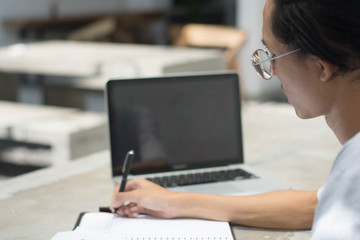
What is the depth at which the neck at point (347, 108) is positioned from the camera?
75 centimetres

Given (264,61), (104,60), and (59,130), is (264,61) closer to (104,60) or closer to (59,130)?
(59,130)

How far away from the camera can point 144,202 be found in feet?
3.60

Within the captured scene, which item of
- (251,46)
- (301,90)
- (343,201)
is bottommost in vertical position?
(343,201)

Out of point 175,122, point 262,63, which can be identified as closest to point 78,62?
point 175,122

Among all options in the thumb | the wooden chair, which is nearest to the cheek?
the thumb

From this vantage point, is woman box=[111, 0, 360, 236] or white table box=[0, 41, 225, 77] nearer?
woman box=[111, 0, 360, 236]

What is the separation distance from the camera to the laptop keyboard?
1304 millimetres

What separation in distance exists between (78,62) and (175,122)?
1731 mm

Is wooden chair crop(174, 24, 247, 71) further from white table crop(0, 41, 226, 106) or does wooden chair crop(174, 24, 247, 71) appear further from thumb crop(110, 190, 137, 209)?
thumb crop(110, 190, 137, 209)

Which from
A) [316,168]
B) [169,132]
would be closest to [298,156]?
[316,168]

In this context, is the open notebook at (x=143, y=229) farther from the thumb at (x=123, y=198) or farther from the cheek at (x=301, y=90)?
the cheek at (x=301, y=90)

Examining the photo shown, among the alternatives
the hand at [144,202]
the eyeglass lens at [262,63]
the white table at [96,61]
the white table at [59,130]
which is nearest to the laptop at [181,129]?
the hand at [144,202]

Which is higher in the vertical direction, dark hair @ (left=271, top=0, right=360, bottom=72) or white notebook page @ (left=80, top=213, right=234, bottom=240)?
dark hair @ (left=271, top=0, right=360, bottom=72)

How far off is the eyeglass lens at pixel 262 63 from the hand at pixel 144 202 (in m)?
0.33
